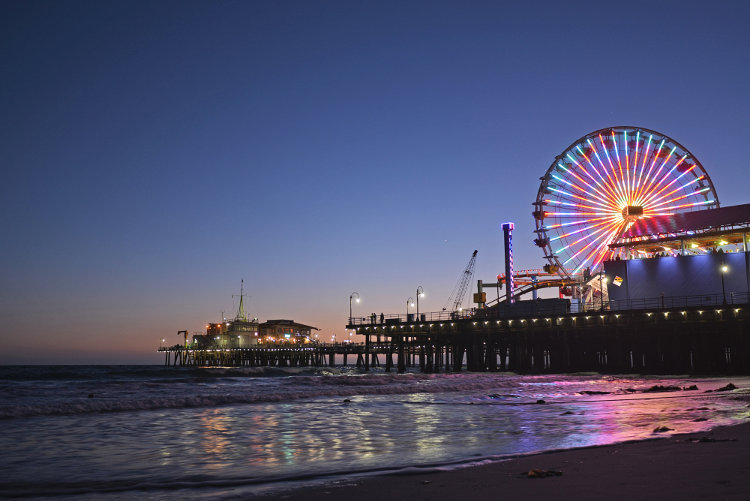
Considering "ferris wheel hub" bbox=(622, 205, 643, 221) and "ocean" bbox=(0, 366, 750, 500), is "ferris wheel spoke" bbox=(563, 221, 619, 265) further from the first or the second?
"ocean" bbox=(0, 366, 750, 500)

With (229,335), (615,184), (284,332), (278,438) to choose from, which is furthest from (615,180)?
(284,332)

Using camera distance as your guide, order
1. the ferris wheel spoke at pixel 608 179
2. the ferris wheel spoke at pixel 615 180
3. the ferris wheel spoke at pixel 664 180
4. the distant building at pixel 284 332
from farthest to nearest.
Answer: the distant building at pixel 284 332, the ferris wheel spoke at pixel 608 179, the ferris wheel spoke at pixel 615 180, the ferris wheel spoke at pixel 664 180

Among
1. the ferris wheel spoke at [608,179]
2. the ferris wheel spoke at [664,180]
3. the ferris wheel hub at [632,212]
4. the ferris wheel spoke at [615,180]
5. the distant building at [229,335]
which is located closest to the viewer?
the ferris wheel hub at [632,212]

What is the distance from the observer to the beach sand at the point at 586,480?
5879 millimetres

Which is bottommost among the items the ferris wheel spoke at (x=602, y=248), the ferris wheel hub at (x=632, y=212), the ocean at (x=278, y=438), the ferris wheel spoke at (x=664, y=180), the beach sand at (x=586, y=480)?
the ocean at (x=278, y=438)

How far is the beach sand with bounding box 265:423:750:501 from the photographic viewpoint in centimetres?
588

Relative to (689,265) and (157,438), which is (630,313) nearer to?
(689,265)

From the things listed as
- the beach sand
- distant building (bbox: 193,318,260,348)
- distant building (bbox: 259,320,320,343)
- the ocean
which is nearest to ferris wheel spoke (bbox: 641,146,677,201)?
the ocean

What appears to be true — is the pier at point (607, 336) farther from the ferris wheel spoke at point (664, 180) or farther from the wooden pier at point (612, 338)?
the ferris wheel spoke at point (664, 180)

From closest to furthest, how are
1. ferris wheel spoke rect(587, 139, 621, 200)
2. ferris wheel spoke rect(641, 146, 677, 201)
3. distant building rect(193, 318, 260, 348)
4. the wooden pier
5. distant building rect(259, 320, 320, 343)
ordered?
the wooden pier < ferris wheel spoke rect(641, 146, 677, 201) < ferris wheel spoke rect(587, 139, 621, 200) < distant building rect(193, 318, 260, 348) < distant building rect(259, 320, 320, 343)

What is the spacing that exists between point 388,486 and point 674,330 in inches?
1820

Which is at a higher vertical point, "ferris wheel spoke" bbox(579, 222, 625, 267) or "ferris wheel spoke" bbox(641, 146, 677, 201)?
"ferris wheel spoke" bbox(641, 146, 677, 201)

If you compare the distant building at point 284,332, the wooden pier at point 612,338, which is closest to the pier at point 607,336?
the wooden pier at point 612,338

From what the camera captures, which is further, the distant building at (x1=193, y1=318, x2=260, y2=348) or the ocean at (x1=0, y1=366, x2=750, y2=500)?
the distant building at (x1=193, y1=318, x2=260, y2=348)
